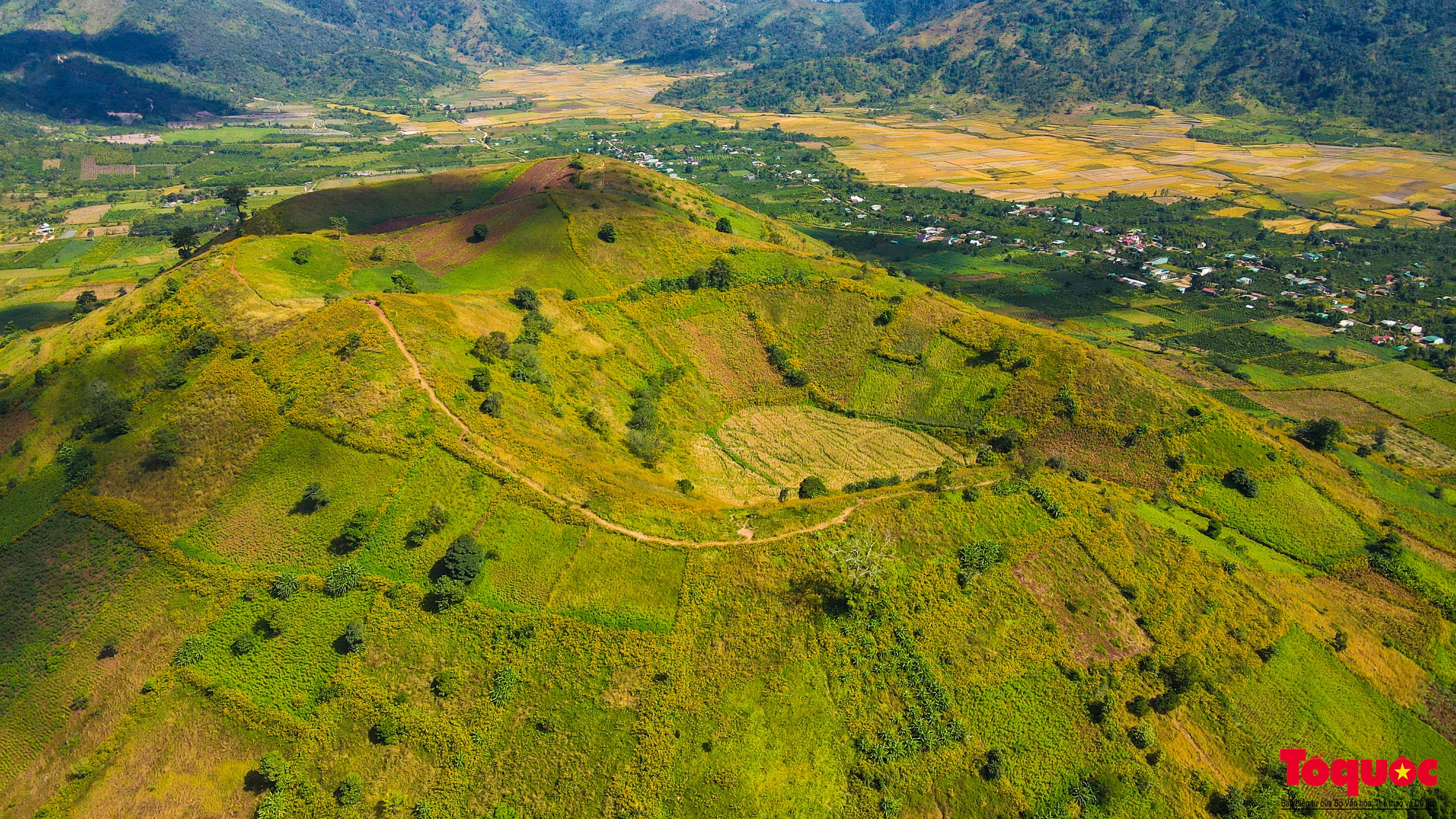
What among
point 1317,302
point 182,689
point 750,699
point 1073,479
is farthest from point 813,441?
point 1317,302

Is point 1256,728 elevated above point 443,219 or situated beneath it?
situated beneath

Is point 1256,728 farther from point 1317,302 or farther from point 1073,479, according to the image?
point 1317,302

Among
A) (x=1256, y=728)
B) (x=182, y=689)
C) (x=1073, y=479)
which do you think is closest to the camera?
(x=182, y=689)

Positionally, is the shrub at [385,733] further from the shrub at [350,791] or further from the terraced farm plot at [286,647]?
the terraced farm plot at [286,647]

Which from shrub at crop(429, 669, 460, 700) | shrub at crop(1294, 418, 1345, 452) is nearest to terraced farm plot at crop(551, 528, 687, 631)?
shrub at crop(429, 669, 460, 700)

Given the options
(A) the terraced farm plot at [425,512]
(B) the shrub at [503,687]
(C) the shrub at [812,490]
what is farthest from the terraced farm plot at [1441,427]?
(A) the terraced farm plot at [425,512]

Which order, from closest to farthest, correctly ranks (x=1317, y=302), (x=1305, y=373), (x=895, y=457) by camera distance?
(x=895, y=457) < (x=1305, y=373) < (x=1317, y=302)
